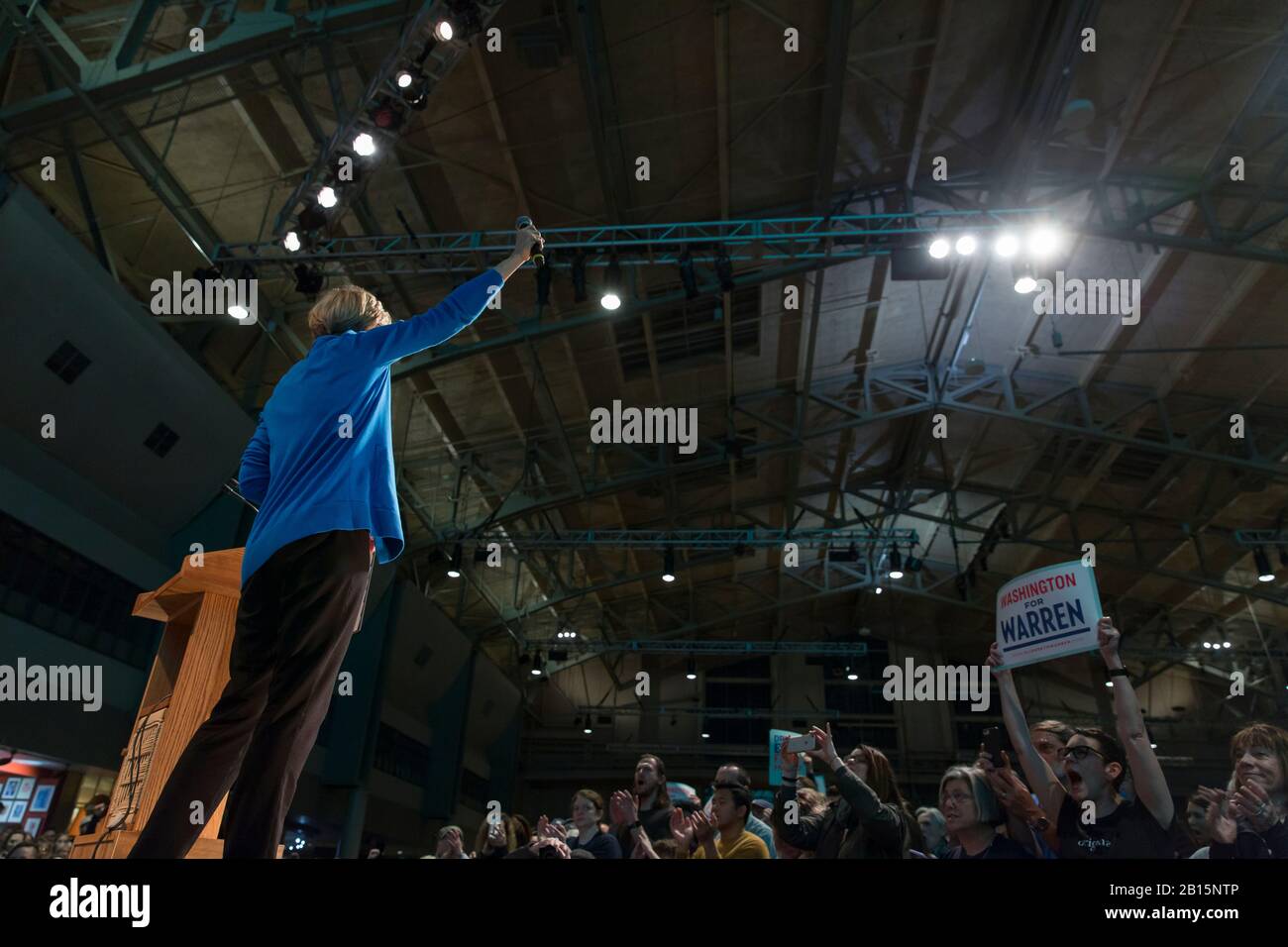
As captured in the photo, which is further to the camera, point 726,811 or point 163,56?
point 163,56

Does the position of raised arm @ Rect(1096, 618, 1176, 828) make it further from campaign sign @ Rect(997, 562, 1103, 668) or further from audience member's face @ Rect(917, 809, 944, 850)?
audience member's face @ Rect(917, 809, 944, 850)

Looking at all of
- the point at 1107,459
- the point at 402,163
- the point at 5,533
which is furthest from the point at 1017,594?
the point at 1107,459

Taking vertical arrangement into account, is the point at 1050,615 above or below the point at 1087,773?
above

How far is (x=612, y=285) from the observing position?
10008mm

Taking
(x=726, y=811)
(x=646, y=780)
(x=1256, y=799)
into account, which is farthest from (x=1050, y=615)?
(x=646, y=780)

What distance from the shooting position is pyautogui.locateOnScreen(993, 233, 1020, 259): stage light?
385 inches

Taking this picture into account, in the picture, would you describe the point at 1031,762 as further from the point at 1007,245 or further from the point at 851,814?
the point at 1007,245

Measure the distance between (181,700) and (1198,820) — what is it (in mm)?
4020

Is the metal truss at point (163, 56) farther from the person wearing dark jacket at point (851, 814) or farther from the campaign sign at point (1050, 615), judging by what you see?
the person wearing dark jacket at point (851, 814)

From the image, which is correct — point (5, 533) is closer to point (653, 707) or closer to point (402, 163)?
point (402, 163)

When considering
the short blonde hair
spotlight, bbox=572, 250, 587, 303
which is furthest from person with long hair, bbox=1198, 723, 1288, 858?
spotlight, bbox=572, 250, 587, 303

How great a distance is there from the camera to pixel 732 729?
27.9 m

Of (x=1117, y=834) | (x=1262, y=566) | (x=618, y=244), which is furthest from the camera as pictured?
(x=1262, y=566)

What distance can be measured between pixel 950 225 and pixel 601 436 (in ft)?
21.7
